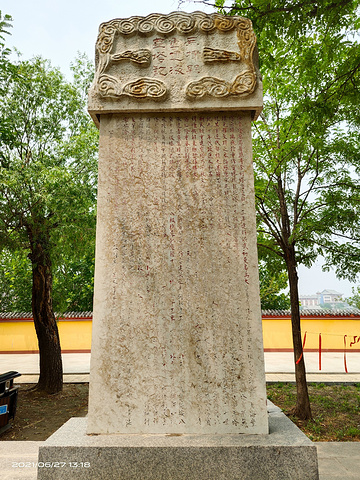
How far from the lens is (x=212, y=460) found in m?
1.85

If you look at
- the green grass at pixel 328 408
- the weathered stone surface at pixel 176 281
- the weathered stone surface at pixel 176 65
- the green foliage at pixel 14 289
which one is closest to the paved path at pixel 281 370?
the green grass at pixel 328 408

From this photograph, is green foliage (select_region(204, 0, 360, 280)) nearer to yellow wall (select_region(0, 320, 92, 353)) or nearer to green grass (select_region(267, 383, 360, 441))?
green grass (select_region(267, 383, 360, 441))

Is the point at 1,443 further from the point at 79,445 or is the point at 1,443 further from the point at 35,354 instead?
the point at 35,354

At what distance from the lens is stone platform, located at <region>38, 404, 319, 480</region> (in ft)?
6.01

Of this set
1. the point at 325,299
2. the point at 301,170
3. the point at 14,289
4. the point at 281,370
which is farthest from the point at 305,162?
the point at 325,299

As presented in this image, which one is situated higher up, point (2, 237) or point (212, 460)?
point (2, 237)

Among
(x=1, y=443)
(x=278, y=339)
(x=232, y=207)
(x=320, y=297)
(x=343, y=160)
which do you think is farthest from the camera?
(x=320, y=297)

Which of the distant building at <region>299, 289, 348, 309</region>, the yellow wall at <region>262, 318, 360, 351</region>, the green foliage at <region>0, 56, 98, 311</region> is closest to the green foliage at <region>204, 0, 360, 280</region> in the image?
the green foliage at <region>0, 56, 98, 311</region>

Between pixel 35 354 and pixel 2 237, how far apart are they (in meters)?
10.4

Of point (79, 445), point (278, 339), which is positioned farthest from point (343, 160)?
point (278, 339)

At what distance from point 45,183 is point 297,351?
16.7ft

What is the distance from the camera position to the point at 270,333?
15.0m

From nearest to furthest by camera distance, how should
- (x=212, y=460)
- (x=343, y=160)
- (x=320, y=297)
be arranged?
(x=212, y=460) → (x=343, y=160) → (x=320, y=297)

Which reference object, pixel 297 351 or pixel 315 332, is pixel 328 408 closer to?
pixel 297 351
